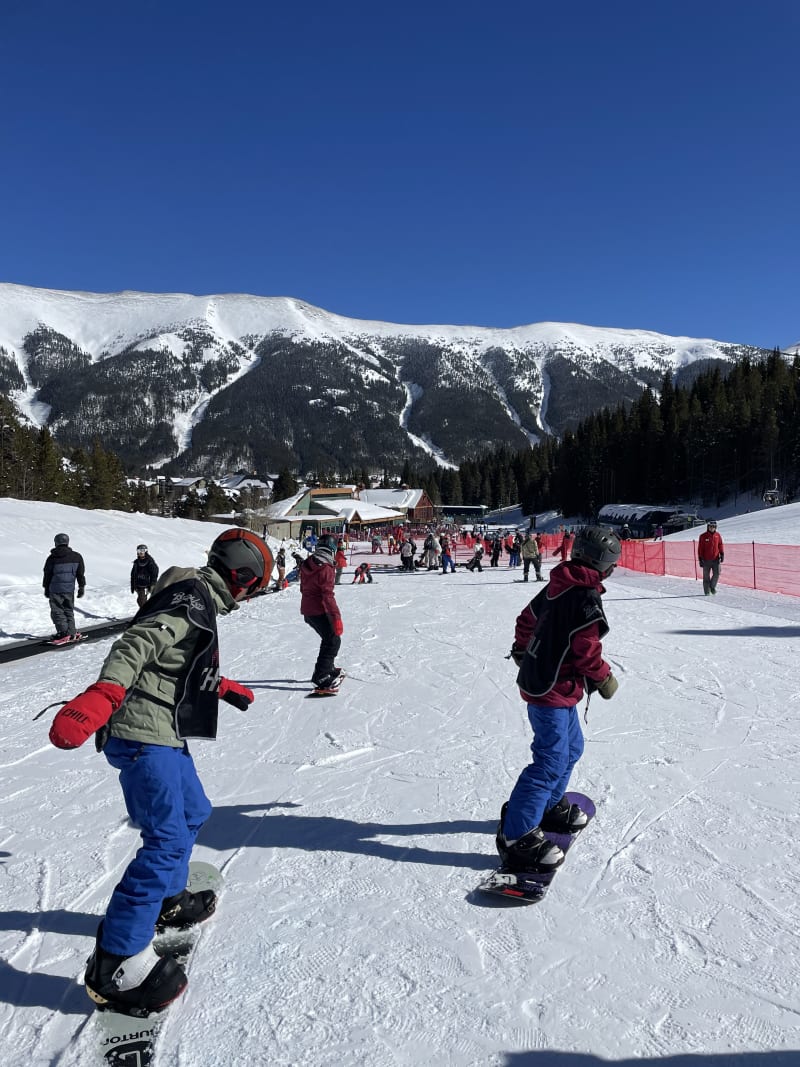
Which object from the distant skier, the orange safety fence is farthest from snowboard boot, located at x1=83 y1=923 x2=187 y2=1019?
the distant skier

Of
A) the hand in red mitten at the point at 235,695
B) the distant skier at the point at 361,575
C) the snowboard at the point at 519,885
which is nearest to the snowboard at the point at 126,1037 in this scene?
the hand in red mitten at the point at 235,695

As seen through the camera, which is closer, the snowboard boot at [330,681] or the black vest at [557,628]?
the black vest at [557,628]

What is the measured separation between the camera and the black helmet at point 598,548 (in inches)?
Result: 118

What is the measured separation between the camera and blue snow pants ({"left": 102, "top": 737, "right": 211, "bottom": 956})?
2213 mm

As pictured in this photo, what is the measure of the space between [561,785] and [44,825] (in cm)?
290

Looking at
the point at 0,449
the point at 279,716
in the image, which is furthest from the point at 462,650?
the point at 0,449

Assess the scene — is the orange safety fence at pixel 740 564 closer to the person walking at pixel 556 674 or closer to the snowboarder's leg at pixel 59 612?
the person walking at pixel 556 674

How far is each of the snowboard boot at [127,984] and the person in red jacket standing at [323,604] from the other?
4.51 meters

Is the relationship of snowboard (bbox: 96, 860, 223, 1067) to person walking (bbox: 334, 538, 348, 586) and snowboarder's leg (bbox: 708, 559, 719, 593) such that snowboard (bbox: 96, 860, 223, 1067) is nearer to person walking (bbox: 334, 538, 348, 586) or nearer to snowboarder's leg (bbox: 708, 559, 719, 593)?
person walking (bbox: 334, 538, 348, 586)

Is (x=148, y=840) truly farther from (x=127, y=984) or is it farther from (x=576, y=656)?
(x=576, y=656)

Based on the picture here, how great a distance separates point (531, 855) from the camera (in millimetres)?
2998

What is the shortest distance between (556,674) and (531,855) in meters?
0.86

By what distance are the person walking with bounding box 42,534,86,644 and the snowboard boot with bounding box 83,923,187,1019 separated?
9.19m

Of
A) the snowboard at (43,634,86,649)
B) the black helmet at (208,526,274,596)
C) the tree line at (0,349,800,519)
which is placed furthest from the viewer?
the tree line at (0,349,800,519)
